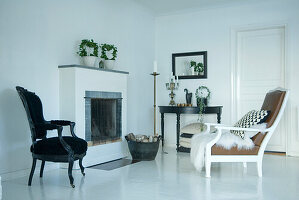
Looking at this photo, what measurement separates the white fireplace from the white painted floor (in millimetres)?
462

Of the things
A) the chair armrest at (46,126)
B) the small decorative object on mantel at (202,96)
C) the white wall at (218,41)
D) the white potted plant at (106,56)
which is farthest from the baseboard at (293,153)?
the chair armrest at (46,126)

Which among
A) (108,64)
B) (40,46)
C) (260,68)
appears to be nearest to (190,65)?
(260,68)

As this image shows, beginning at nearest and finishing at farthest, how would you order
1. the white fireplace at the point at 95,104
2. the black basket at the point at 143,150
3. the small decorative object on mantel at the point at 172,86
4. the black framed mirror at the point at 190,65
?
the white fireplace at the point at 95,104
the black basket at the point at 143,150
the small decorative object on mantel at the point at 172,86
the black framed mirror at the point at 190,65

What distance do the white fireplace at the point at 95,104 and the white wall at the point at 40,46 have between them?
177 mm

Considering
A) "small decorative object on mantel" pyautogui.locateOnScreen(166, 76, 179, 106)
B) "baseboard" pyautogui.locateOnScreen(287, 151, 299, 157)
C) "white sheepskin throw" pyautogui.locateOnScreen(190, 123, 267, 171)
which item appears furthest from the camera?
"small decorative object on mantel" pyautogui.locateOnScreen(166, 76, 179, 106)

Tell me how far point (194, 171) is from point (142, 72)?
2.45 meters

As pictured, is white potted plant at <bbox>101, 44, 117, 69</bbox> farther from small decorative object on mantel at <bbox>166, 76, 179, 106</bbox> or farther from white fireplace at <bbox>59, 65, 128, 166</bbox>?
small decorative object on mantel at <bbox>166, 76, 179, 106</bbox>

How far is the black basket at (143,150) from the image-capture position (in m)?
4.46

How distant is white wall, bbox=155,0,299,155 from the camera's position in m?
5.02

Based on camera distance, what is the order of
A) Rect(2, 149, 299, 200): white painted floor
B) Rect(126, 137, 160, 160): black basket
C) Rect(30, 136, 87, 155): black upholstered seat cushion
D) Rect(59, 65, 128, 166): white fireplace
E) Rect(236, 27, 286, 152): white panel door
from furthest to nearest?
Rect(236, 27, 286, 152): white panel door → Rect(126, 137, 160, 160): black basket → Rect(59, 65, 128, 166): white fireplace → Rect(30, 136, 87, 155): black upholstered seat cushion → Rect(2, 149, 299, 200): white painted floor

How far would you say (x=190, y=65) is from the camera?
5.91 metres

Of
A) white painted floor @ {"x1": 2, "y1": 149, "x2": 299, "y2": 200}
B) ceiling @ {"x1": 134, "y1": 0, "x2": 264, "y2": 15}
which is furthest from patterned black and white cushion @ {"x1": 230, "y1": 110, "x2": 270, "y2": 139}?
ceiling @ {"x1": 134, "y1": 0, "x2": 264, "y2": 15}

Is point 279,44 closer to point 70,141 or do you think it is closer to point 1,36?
point 70,141

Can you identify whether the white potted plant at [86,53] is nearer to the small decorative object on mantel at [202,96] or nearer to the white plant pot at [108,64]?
the white plant pot at [108,64]
